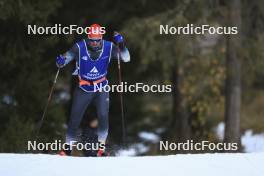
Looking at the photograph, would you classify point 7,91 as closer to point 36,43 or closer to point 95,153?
point 36,43

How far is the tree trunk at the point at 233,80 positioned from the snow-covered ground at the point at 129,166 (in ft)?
16.1

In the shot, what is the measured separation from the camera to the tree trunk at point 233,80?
47.1 feet

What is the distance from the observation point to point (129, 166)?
9078 mm

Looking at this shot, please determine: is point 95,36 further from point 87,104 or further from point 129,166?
point 129,166

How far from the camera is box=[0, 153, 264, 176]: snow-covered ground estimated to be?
8781 mm

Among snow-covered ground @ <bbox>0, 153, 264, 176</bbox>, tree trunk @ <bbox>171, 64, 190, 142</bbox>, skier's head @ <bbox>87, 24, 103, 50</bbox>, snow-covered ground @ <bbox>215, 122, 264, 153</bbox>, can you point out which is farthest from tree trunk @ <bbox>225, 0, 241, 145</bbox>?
skier's head @ <bbox>87, 24, 103, 50</bbox>

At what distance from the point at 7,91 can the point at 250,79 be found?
19.6ft

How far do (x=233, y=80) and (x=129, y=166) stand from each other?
6093 mm

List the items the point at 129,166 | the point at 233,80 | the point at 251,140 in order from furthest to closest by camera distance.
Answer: the point at 251,140, the point at 233,80, the point at 129,166

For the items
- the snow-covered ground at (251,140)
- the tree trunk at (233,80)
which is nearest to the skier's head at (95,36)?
the tree trunk at (233,80)

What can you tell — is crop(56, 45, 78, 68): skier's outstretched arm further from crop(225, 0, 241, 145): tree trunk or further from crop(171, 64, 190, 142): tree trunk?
crop(171, 64, 190, 142): tree trunk

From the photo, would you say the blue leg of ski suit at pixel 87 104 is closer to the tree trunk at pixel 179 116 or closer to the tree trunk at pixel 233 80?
the tree trunk at pixel 233 80

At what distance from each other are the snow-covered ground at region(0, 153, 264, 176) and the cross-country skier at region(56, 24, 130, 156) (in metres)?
0.71

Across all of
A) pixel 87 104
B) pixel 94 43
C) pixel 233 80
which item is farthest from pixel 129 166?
pixel 233 80
